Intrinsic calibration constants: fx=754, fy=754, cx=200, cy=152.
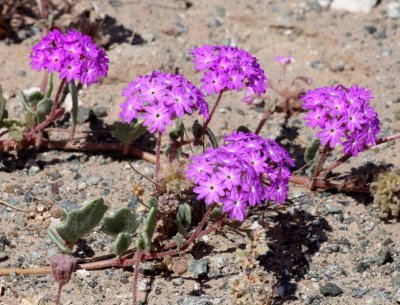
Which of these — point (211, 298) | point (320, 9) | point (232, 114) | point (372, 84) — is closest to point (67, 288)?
point (211, 298)

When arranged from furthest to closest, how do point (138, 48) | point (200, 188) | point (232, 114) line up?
point (138, 48) → point (232, 114) → point (200, 188)

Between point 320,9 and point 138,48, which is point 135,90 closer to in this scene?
point 138,48

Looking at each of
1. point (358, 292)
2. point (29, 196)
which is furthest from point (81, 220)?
point (358, 292)

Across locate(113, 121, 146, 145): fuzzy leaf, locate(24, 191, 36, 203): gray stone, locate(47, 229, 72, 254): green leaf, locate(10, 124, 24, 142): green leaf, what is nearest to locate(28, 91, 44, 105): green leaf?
locate(10, 124, 24, 142): green leaf

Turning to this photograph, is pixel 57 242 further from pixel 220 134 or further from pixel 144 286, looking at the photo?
pixel 220 134

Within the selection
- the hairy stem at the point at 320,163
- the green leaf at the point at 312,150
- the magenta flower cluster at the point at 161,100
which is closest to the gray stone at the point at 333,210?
the hairy stem at the point at 320,163

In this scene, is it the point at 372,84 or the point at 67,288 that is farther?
the point at 372,84
